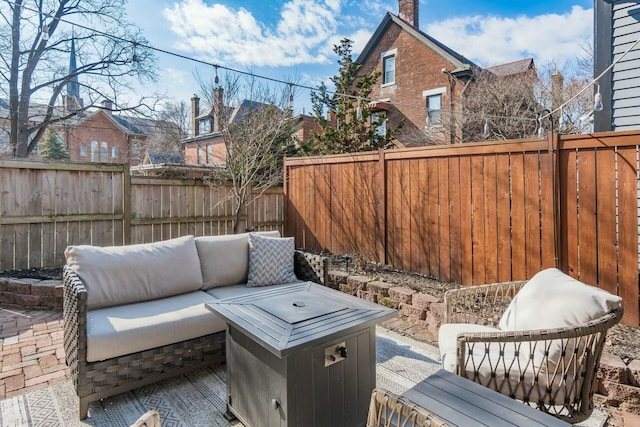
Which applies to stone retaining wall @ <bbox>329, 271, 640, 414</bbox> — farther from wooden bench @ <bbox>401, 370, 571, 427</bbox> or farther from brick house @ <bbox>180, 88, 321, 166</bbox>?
brick house @ <bbox>180, 88, 321, 166</bbox>

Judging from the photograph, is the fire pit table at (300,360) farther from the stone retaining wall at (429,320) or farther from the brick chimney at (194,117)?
the brick chimney at (194,117)

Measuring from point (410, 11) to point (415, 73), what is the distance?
104 inches

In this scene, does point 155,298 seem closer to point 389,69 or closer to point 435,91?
point 435,91

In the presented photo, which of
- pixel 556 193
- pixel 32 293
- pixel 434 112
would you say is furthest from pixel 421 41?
pixel 32 293

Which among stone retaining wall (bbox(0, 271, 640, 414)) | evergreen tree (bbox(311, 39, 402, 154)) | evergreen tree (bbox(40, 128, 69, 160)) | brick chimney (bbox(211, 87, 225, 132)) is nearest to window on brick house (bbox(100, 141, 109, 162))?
evergreen tree (bbox(40, 128, 69, 160))

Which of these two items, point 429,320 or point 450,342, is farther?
point 429,320

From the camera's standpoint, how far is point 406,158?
14.3 feet

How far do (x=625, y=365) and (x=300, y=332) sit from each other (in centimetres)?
199

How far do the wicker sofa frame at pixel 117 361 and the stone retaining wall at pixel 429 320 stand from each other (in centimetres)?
168

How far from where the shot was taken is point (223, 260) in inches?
128

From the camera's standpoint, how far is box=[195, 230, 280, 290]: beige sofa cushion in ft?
10.5

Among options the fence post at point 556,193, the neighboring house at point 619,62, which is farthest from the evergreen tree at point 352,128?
the fence post at point 556,193

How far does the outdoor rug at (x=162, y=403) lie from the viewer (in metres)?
2.05

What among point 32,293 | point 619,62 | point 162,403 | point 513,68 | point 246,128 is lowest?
point 162,403
